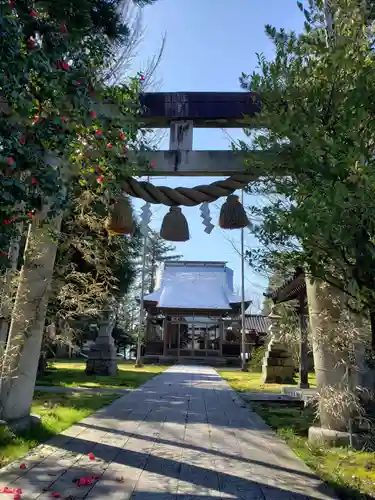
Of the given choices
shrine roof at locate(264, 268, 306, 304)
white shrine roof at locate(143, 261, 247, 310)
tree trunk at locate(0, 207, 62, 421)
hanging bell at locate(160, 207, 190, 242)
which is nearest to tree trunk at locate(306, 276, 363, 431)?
hanging bell at locate(160, 207, 190, 242)

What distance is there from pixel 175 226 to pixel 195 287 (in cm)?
2153

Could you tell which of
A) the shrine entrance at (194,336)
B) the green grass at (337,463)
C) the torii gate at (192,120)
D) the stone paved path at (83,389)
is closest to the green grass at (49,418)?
the stone paved path at (83,389)

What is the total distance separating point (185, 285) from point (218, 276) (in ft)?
8.05

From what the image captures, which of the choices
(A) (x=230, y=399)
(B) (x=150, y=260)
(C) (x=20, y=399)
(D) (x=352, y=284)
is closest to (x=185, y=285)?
(B) (x=150, y=260)

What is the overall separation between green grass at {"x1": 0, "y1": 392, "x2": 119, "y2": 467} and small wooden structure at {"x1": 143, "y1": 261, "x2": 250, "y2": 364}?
1512 cm

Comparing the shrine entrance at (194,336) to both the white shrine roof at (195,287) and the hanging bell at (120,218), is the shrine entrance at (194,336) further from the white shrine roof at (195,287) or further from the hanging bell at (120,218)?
the hanging bell at (120,218)

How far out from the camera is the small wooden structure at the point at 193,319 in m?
24.0

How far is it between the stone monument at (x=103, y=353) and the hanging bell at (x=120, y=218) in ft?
31.3

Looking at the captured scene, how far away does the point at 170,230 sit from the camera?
14.2ft

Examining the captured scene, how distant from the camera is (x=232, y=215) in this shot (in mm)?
4281

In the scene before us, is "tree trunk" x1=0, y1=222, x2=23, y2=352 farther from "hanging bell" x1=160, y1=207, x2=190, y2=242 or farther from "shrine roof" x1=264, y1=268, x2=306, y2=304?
"shrine roof" x1=264, y1=268, x2=306, y2=304

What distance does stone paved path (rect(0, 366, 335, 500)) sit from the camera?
3.24 meters

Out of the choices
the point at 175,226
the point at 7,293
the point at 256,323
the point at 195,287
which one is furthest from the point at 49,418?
the point at 256,323

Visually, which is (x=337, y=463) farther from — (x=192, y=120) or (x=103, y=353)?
(x=103, y=353)
